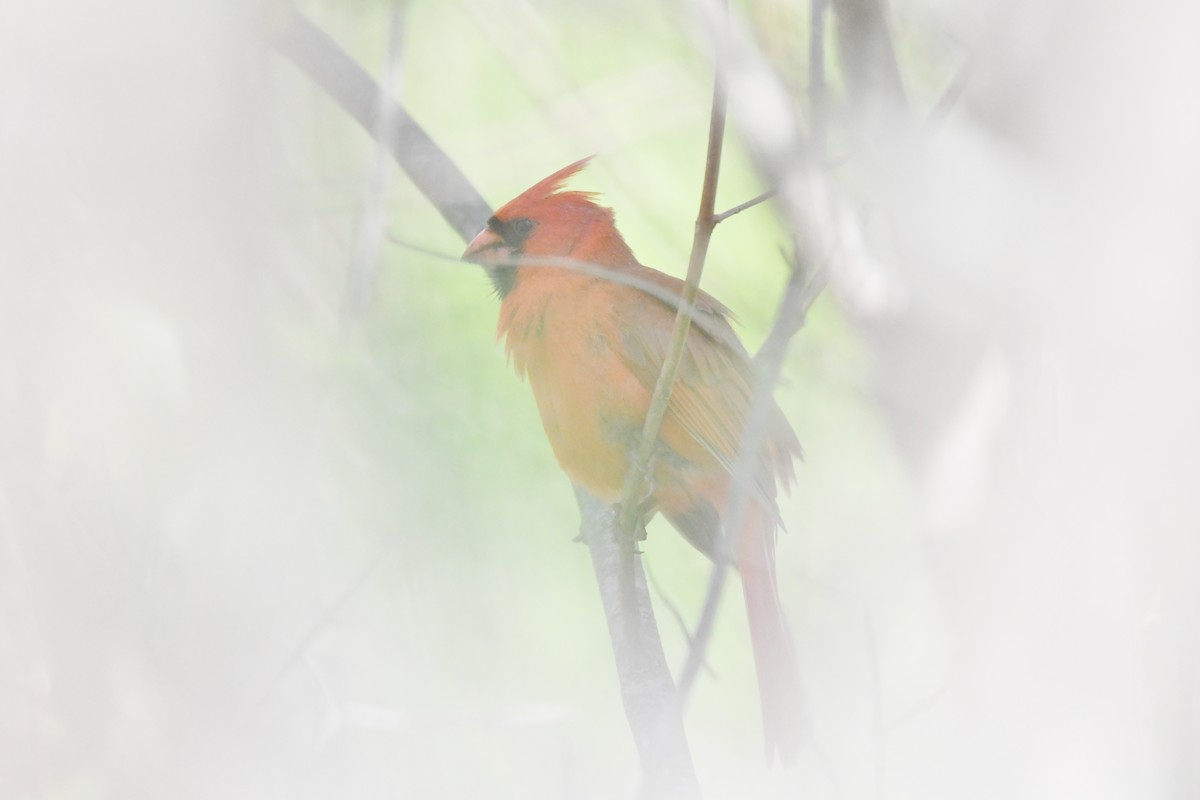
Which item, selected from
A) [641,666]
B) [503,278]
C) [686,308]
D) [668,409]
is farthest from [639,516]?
[503,278]

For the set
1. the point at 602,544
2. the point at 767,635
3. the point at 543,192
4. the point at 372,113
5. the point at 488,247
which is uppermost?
the point at 372,113

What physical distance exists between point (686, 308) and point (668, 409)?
87cm

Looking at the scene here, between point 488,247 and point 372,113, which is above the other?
point 372,113

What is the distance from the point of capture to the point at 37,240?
2387 mm

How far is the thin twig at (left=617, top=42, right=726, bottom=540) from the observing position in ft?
4.57

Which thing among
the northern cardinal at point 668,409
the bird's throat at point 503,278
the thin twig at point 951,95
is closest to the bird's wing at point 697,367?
the northern cardinal at point 668,409

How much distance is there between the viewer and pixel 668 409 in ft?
7.79

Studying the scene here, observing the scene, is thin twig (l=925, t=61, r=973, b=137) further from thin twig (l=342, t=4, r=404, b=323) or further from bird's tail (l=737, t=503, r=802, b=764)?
thin twig (l=342, t=4, r=404, b=323)

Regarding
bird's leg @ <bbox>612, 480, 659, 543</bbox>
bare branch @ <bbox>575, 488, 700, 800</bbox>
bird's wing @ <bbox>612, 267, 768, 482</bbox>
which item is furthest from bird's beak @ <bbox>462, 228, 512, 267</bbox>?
bird's leg @ <bbox>612, 480, 659, 543</bbox>

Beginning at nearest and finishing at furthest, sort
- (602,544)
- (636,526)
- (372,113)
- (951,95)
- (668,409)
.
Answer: (951,95) < (636,526) < (668,409) < (602,544) < (372,113)

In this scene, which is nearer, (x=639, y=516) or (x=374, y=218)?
(x=639, y=516)

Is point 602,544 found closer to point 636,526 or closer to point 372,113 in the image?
point 636,526


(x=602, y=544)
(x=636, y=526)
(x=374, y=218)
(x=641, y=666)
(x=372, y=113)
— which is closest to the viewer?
(x=636, y=526)

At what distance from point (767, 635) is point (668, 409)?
0.47 meters
